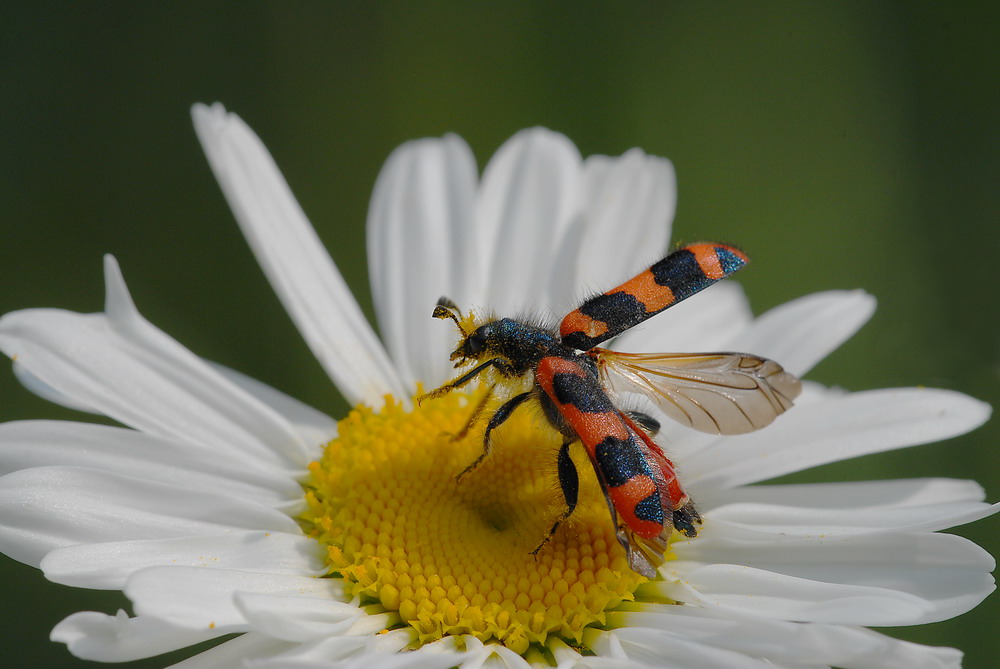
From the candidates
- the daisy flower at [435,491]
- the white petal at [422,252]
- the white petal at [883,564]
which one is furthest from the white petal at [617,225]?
the white petal at [883,564]

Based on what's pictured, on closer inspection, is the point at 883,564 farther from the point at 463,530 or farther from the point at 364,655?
the point at 364,655

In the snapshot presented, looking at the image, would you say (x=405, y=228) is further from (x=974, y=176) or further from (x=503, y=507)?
(x=974, y=176)

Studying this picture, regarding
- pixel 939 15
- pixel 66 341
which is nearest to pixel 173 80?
pixel 66 341

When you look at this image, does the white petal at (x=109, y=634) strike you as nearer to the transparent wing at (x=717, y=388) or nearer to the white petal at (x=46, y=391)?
the white petal at (x=46, y=391)

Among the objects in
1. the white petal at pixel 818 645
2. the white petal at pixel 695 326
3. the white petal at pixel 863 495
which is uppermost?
the white petal at pixel 695 326

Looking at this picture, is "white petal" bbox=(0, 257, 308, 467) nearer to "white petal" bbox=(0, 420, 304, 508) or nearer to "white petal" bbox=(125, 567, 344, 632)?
"white petal" bbox=(0, 420, 304, 508)

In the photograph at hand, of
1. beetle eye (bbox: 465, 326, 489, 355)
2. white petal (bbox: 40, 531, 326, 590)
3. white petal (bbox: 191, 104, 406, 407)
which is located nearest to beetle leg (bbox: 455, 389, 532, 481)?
beetle eye (bbox: 465, 326, 489, 355)

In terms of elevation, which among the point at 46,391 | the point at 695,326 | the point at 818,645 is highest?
the point at 695,326

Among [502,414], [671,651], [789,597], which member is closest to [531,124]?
[502,414]
